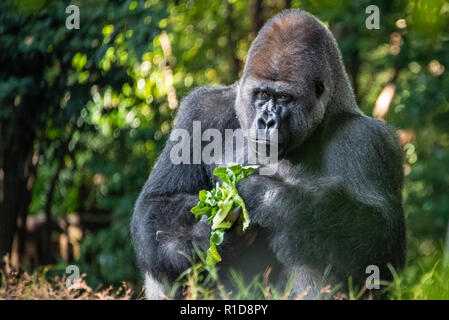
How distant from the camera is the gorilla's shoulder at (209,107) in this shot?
4340 millimetres

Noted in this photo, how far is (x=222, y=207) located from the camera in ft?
11.8

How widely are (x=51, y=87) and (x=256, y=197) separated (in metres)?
3.84

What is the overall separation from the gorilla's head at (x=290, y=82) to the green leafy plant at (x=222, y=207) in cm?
29

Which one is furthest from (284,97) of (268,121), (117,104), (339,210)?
(117,104)

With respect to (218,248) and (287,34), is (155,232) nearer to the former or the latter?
(218,248)

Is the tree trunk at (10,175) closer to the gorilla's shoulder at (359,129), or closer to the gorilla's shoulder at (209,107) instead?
the gorilla's shoulder at (209,107)

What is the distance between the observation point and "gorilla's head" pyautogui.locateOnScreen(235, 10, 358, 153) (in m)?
3.78

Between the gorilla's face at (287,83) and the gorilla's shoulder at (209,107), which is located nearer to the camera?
the gorilla's face at (287,83)

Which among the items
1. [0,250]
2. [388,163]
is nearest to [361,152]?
[388,163]

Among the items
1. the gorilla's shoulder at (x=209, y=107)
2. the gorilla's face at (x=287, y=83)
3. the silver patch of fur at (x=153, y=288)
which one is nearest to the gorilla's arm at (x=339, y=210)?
the gorilla's face at (x=287, y=83)

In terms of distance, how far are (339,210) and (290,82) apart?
0.81m

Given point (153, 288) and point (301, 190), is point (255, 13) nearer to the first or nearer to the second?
point (153, 288)

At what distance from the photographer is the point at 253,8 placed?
7.57 meters
